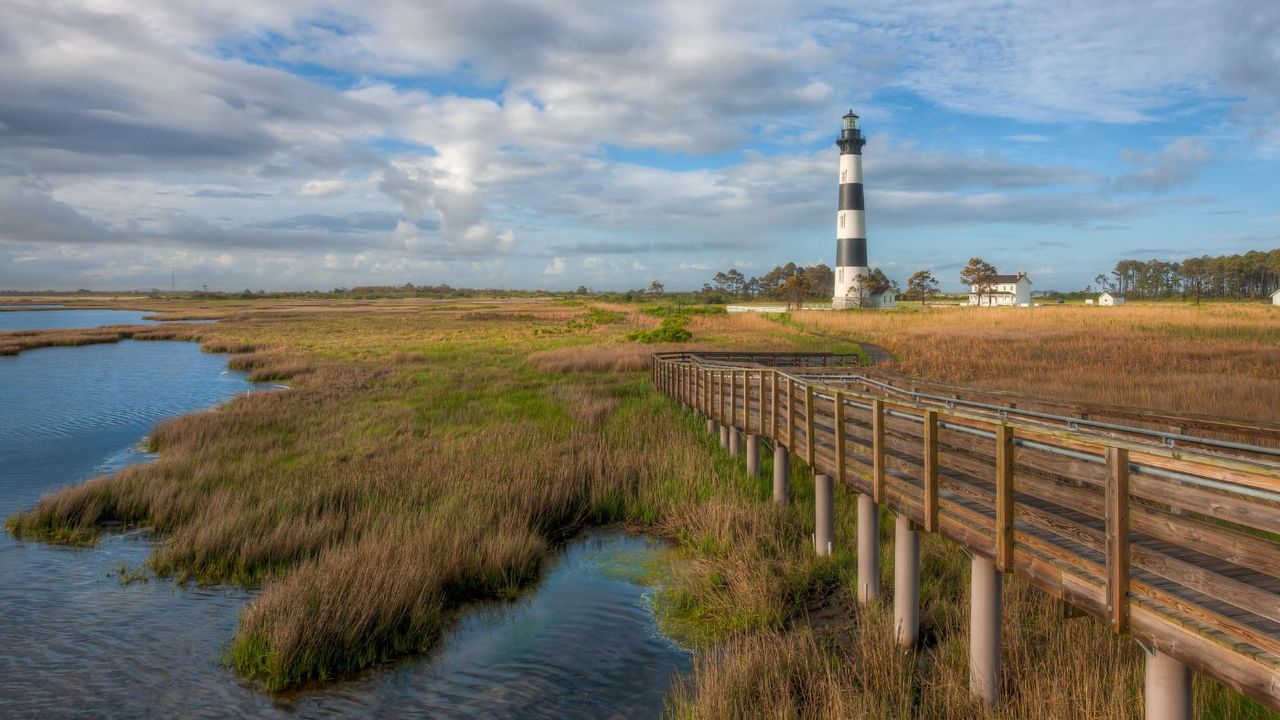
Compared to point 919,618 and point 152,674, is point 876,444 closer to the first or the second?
point 919,618

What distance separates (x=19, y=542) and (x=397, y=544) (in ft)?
23.2

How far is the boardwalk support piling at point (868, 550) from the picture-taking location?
8.99 meters

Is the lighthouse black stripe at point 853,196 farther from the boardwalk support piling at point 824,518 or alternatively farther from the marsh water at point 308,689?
the boardwalk support piling at point 824,518

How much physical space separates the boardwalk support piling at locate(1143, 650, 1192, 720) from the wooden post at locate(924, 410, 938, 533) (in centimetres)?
229

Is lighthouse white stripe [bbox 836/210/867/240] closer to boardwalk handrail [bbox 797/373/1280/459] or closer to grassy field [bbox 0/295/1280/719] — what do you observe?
grassy field [bbox 0/295/1280/719]

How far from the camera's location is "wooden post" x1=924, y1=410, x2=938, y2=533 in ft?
22.7

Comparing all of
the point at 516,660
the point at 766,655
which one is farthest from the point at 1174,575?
the point at 516,660

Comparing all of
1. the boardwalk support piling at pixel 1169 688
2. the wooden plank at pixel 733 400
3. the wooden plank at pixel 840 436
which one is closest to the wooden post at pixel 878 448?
the wooden plank at pixel 840 436

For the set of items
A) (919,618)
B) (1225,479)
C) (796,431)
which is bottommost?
(919,618)

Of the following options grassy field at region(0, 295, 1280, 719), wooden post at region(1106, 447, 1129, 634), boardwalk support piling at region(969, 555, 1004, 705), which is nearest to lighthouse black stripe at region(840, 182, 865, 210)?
grassy field at region(0, 295, 1280, 719)

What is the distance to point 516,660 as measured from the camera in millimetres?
8570

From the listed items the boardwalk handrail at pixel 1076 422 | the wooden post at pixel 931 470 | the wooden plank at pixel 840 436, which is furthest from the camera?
the wooden plank at pixel 840 436

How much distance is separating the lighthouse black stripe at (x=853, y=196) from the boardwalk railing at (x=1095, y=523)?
214 feet

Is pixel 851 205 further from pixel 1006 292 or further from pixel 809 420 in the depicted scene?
pixel 809 420
